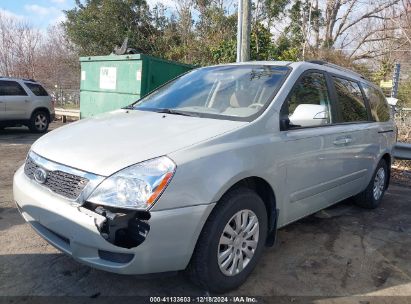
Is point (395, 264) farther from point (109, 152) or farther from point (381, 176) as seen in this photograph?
point (109, 152)

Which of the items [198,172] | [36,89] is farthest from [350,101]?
[36,89]

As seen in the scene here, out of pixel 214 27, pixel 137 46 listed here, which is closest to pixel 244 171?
pixel 214 27

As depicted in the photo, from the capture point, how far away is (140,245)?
95.9 inches

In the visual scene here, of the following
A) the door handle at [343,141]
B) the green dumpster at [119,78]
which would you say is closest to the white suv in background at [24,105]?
the green dumpster at [119,78]

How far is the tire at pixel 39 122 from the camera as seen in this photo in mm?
11735

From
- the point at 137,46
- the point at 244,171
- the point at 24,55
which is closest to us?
the point at 244,171

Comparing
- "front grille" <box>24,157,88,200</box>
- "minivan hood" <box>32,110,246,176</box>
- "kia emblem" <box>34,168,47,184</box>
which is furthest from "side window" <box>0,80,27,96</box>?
"front grille" <box>24,157,88,200</box>

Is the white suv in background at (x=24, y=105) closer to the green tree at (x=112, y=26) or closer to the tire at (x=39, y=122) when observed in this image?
the tire at (x=39, y=122)

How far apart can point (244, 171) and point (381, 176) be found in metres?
3.23

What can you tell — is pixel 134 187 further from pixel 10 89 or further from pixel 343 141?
pixel 10 89

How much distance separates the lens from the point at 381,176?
5.38m

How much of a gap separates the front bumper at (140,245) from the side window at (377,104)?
3.24 m

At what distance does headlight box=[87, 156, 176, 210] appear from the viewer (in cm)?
242

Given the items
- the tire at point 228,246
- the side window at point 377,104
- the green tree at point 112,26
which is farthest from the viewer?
the green tree at point 112,26
